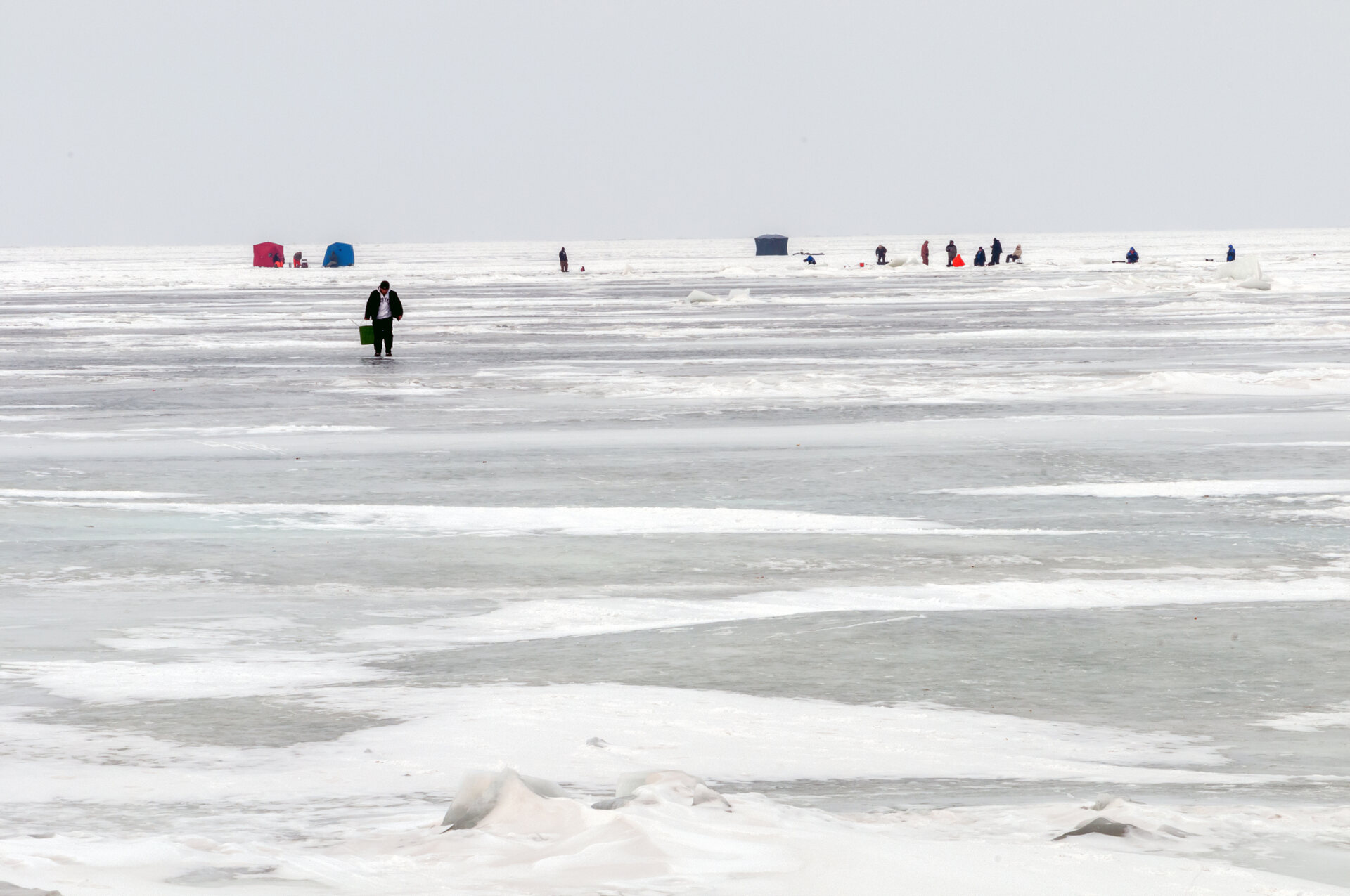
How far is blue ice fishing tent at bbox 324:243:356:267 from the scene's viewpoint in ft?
327

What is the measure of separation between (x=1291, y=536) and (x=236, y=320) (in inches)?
1324

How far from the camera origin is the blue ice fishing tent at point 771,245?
125 meters

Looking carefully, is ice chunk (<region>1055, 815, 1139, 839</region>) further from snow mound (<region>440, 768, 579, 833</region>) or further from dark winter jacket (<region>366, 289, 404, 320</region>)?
dark winter jacket (<region>366, 289, 404, 320</region>)

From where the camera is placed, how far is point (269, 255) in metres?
103

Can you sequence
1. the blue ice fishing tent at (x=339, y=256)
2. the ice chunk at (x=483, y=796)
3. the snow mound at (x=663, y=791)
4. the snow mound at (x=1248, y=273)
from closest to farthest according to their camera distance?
the ice chunk at (x=483, y=796)
the snow mound at (x=663, y=791)
the snow mound at (x=1248, y=273)
the blue ice fishing tent at (x=339, y=256)

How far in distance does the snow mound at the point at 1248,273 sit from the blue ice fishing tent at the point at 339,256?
54.6m

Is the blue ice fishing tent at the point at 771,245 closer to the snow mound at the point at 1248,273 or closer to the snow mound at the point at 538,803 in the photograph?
the snow mound at the point at 1248,273

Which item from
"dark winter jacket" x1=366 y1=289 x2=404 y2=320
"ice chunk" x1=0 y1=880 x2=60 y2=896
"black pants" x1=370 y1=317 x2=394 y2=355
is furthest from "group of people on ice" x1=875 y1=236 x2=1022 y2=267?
"ice chunk" x1=0 y1=880 x2=60 y2=896

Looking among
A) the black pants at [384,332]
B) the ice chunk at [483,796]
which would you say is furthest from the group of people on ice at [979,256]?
the ice chunk at [483,796]

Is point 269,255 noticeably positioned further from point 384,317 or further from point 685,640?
point 685,640

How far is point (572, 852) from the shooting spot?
4.70m

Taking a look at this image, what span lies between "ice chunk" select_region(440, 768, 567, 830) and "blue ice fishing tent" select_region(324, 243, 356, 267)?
9629 cm

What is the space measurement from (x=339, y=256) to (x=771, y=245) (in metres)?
35.4

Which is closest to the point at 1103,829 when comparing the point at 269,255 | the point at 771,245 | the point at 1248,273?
the point at 1248,273
